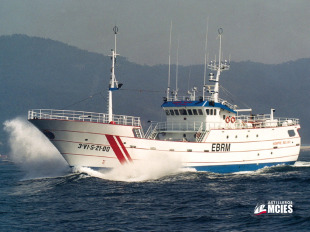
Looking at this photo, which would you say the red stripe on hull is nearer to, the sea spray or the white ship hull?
the white ship hull

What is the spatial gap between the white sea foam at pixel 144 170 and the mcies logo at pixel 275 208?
1100 centimetres

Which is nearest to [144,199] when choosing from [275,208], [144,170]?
[275,208]

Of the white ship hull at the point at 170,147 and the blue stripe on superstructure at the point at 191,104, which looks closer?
the white ship hull at the point at 170,147

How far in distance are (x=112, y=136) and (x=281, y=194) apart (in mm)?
12479

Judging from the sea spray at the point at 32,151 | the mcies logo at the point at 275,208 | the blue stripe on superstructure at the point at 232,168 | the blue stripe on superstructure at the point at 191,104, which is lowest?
the mcies logo at the point at 275,208

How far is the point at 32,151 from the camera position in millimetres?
36875

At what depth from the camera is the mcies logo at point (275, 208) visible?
19516 millimetres

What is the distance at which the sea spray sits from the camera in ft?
110

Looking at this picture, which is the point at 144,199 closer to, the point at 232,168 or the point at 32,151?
the point at 232,168

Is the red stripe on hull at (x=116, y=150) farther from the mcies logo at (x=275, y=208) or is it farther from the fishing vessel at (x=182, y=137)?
the mcies logo at (x=275, y=208)

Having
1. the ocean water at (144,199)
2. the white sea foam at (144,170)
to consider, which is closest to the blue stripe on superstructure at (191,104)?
the white sea foam at (144,170)

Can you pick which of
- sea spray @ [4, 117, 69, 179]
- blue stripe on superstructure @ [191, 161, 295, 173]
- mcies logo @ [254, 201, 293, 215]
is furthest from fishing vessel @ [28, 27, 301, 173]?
mcies logo @ [254, 201, 293, 215]

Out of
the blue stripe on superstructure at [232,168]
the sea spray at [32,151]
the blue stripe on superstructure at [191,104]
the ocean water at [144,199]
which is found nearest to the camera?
the ocean water at [144,199]

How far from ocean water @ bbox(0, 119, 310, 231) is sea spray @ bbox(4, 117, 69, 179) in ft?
0.40
